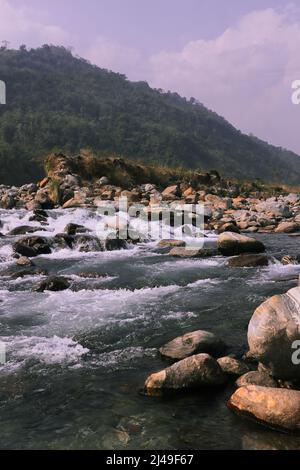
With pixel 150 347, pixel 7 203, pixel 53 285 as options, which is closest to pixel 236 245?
pixel 53 285

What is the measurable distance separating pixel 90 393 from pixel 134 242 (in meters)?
10.4

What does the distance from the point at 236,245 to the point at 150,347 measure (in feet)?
23.2

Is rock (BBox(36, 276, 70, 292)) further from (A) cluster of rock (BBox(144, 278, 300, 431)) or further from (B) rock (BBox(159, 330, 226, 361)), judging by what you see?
(A) cluster of rock (BBox(144, 278, 300, 431))

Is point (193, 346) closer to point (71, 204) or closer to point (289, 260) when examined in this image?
point (289, 260)

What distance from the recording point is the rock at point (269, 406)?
446cm

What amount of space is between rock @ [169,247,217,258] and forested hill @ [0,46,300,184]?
102 feet


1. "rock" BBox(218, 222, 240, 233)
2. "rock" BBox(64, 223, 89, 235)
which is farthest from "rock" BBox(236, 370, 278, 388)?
"rock" BBox(218, 222, 240, 233)

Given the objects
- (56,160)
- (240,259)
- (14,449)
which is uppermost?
(56,160)

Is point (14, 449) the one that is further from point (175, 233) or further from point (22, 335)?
point (175, 233)

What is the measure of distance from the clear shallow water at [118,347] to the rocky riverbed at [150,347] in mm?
18

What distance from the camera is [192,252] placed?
13.4 m

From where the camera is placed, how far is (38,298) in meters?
9.30

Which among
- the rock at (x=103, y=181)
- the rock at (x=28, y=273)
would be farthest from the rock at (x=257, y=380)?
the rock at (x=103, y=181)

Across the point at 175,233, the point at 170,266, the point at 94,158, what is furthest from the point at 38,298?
the point at 94,158
